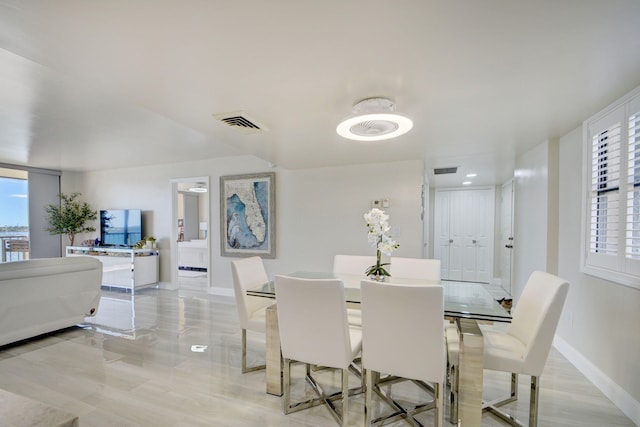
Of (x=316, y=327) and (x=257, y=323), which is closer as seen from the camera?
(x=316, y=327)

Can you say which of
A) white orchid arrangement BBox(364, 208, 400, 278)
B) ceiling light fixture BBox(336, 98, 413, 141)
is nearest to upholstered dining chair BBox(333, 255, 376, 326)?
white orchid arrangement BBox(364, 208, 400, 278)

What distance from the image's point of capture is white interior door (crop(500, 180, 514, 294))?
5191 mm

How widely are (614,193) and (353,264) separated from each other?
2258 mm

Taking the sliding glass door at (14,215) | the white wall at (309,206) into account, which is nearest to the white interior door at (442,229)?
the white wall at (309,206)

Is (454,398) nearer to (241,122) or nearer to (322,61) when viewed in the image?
(322,61)

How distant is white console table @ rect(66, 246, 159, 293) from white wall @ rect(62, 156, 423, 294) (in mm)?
221

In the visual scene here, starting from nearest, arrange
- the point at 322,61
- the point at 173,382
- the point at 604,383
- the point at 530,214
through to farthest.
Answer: the point at 322,61 < the point at 604,383 < the point at 173,382 < the point at 530,214

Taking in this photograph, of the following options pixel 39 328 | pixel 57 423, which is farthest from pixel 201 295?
pixel 57 423

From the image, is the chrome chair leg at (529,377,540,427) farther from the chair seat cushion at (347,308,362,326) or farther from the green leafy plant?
the green leafy plant

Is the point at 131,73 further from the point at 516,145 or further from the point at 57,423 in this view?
the point at 516,145

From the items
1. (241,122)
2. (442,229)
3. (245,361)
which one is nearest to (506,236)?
(442,229)

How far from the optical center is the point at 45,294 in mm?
3150

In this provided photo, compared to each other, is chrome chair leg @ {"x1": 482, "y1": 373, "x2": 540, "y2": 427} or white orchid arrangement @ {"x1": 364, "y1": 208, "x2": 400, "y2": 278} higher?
white orchid arrangement @ {"x1": 364, "y1": 208, "x2": 400, "y2": 278}

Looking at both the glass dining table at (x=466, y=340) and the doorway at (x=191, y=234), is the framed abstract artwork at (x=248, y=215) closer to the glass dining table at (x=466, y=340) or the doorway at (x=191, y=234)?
the doorway at (x=191, y=234)
